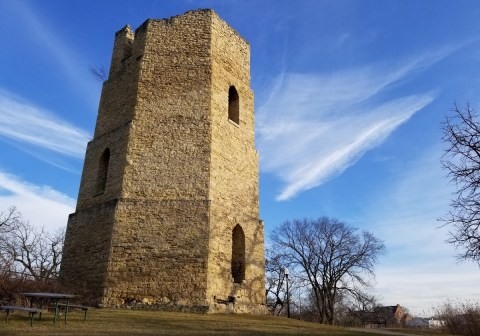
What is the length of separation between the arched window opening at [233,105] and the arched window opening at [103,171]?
4689 millimetres

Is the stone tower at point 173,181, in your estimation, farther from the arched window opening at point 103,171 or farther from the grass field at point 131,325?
the grass field at point 131,325

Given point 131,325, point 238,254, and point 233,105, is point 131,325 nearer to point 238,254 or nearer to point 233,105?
point 238,254

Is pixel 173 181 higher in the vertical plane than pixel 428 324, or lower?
higher

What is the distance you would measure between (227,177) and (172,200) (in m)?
2.11

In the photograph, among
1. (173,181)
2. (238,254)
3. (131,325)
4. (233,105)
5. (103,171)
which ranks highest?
(233,105)

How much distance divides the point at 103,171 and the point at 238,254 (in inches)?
218

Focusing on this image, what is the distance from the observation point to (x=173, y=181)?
1286 centimetres

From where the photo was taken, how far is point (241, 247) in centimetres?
1366

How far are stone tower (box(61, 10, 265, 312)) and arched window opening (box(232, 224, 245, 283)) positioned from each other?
0.03 meters

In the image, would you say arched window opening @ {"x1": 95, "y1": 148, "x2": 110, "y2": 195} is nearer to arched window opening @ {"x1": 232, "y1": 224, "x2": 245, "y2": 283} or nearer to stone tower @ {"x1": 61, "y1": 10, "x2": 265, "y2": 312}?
stone tower @ {"x1": 61, "y1": 10, "x2": 265, "y2": 312}

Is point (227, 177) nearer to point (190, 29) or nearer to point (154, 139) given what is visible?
point (154, 139)

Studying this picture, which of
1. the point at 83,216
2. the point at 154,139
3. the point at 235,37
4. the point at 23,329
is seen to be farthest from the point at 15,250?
the point at 23,329

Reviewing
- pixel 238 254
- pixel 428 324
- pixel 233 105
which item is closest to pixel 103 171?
pixel 233 105

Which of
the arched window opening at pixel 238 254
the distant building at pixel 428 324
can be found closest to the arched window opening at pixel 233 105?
the arched window opening at pixel 238 254
